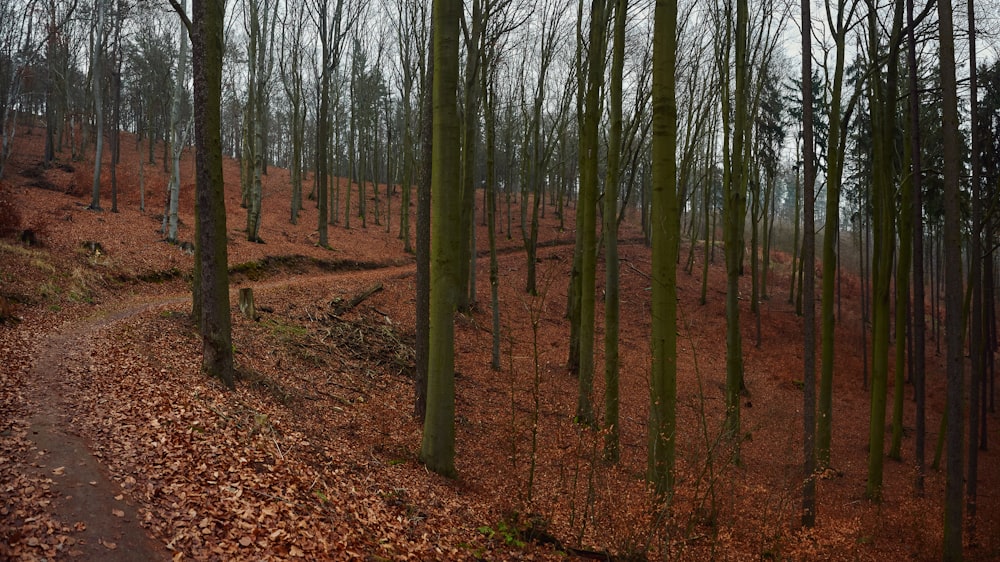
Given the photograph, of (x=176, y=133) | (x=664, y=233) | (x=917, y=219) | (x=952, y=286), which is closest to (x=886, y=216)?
(x=917, y=219)

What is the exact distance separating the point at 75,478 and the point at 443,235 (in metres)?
4.27

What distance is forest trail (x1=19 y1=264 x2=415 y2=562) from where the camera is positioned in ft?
12.4

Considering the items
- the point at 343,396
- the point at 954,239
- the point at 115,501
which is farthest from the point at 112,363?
the point at 954,239

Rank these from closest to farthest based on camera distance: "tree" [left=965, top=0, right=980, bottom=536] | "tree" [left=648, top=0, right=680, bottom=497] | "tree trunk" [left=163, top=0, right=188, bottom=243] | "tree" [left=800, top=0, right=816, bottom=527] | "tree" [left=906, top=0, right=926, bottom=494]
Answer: "tree" [left=648, top=0, right=680, bottom=497]
"tree" [left=800, top=0, right=816, bottom=527]
"tree" [left=965, top=0, right=980, bottom=536]
"tree" [left=906, top=0, right=926, bottom=494]
"tree trunk" [left=163, top=0, right=188, bottom=243]

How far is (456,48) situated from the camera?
6.84m

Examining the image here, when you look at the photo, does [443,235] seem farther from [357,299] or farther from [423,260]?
[357,299]

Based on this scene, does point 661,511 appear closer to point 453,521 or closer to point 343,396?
point 453,521

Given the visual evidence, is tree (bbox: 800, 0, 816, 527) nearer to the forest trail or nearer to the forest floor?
the forest floor

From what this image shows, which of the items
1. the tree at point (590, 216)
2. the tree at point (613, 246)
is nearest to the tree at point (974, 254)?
the tree at point (613, 246)

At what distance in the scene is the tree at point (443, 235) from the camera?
22.4ft

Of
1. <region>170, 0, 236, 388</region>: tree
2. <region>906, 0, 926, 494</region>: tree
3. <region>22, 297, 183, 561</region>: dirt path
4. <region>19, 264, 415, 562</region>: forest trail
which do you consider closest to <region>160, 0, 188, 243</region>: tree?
<region>170, 0, 236, 388</region>: tree

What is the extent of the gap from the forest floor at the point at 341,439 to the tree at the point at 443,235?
72cm

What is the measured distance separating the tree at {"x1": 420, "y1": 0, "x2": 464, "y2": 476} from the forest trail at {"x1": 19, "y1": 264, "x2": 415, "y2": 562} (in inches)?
141

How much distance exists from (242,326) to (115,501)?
25.2 feet
